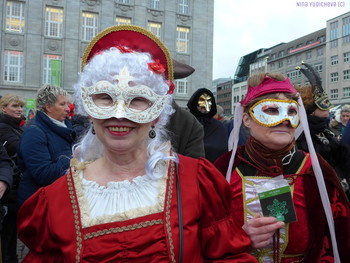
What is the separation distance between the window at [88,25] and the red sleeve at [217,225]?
2343cm

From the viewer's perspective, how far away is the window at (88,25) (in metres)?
23.2

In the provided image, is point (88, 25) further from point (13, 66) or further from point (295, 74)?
point (295, 74)

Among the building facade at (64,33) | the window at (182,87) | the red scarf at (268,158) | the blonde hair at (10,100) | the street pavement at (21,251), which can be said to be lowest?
the street pavement at (21,251)

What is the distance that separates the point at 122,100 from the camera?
150 centimetres

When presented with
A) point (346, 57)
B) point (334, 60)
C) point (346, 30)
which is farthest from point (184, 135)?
point (334, 60)

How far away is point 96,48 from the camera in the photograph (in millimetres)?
1660

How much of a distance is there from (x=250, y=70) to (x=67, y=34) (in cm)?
6600

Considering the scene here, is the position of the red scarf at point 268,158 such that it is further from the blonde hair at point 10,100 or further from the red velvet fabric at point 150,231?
the blonde hair at point 10,100

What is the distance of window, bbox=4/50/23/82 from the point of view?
21666mm

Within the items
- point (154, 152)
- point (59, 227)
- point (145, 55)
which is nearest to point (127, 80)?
point (145, 55)

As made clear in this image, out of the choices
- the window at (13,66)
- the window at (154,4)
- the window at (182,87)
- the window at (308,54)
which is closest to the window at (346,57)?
the window at (308,54)

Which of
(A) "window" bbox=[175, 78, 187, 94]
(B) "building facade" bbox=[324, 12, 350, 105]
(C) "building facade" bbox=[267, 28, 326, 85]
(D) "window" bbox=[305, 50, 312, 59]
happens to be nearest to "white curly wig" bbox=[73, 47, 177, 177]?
(A) "window" bbox=[175, 78, 187, 94]

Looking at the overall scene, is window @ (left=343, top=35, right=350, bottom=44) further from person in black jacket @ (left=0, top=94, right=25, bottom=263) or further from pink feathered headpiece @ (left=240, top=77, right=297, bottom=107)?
pink feathered headpiece @ (left=240, top=77, right=297, bottom=107)

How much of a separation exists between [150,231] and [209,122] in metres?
3.00
